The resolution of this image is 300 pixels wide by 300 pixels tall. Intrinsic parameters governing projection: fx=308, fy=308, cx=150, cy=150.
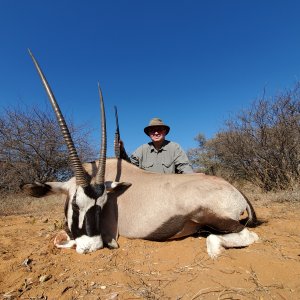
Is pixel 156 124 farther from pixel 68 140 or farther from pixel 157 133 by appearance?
pixel 68 140

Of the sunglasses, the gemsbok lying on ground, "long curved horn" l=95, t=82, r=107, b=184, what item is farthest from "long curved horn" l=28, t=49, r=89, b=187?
the sunglasses

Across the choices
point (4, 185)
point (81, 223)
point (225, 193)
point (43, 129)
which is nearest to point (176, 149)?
point (225, 193)

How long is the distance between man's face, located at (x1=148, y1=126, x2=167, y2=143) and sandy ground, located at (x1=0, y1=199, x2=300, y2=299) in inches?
73.8

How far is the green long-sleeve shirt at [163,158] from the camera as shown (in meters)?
4.30

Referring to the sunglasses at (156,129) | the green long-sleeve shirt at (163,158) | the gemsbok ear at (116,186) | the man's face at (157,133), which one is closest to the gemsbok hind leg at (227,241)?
the gemsbok ear at (116,186)

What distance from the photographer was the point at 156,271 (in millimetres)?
2209

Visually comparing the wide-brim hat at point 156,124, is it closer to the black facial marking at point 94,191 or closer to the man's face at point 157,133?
the man's face at point 157,133

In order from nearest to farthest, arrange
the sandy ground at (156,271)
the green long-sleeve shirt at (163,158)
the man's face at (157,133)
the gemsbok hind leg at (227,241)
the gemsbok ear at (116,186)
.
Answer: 1. the sandy ground at (156,271)
2. the gemsbok hind leg at (227,241)
3. the gemsbok ear at (116,186)
4. the green long-sleeve shirt at (163,158)
5. the man's face at (157,133)

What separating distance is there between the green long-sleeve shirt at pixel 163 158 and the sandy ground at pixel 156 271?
60.0 inches

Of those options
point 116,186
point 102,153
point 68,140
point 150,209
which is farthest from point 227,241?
point 68,140

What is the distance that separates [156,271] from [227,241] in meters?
0.73

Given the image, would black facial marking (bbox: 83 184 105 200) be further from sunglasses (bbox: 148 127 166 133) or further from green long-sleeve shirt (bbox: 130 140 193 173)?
sunglasses (bbox: 148 127 166 133)

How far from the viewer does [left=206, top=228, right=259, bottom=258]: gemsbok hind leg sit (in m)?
2.49

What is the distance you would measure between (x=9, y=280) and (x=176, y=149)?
2.75m
